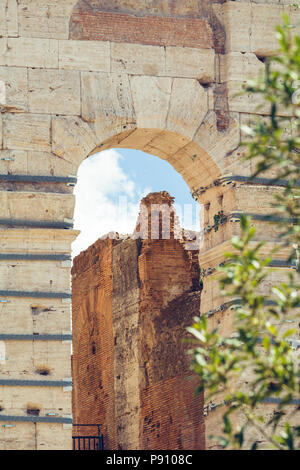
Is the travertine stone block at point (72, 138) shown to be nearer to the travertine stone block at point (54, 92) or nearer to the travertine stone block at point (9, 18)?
the travertine stone block at point (54, 92)

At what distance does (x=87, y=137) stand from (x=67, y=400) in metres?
3.14

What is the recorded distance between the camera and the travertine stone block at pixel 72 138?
15109 millimetres

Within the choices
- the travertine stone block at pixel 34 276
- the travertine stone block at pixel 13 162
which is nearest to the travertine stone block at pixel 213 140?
the travertine stone block at pixel 13 162

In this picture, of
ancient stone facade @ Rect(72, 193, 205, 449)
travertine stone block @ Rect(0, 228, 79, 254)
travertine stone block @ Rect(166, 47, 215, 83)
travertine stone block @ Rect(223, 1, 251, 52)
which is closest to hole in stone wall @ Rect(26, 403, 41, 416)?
travertine stone block @ Rect(0, 228, 79, 254)

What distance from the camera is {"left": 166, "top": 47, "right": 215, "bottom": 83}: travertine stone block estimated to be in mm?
15719

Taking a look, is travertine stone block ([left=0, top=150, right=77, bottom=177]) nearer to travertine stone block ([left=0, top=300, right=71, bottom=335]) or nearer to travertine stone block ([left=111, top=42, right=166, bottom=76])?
travertine stone block ([left=111, top=42, right=166, bottom=76])

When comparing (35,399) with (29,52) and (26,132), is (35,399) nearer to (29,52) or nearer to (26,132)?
(26,132)

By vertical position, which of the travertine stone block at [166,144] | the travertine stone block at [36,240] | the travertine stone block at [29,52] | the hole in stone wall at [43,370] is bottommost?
the hole in stone wall at [43,370]

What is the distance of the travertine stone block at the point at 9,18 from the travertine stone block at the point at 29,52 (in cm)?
9

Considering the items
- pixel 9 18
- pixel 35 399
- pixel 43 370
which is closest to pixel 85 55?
pixel 9 18

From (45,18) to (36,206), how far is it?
2309 mm

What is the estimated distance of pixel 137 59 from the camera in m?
15.6
